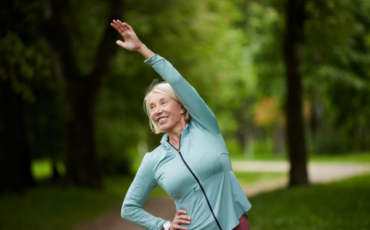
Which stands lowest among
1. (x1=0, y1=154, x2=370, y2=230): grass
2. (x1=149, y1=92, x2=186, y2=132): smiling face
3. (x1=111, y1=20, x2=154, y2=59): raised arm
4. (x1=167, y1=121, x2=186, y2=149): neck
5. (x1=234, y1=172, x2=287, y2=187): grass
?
(x1=234, y1=172, x2=287, y2=187): grass

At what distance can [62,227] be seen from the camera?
420 inches

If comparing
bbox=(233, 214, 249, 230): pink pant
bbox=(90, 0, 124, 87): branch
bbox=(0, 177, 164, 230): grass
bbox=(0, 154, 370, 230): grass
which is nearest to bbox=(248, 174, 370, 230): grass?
bbox=(0, 154, 370, 230): grass

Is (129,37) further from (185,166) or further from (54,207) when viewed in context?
(54,207)

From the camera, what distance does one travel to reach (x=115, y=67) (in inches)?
780

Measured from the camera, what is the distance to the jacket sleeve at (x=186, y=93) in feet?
9.45

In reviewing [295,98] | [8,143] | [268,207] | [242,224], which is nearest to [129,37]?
[242,224]

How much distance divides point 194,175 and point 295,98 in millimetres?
11382

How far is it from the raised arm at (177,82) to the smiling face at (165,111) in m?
0.08

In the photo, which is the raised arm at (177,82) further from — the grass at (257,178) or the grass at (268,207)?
the grass at (257,178)

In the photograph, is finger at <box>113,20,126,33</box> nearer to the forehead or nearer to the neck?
the forehead

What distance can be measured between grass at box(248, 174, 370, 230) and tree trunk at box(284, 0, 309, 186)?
3.54 ft

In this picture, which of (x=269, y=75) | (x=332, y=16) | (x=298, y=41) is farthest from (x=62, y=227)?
(x=269, y=75)

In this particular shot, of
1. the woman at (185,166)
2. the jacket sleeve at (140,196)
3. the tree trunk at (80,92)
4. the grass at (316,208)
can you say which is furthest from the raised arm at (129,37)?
the tree trunk at (80,92)

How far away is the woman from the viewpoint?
2809 millimetres
